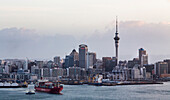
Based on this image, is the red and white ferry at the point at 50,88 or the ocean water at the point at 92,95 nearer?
the ocean water at the point at 92,95

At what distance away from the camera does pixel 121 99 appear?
82125 millimetres

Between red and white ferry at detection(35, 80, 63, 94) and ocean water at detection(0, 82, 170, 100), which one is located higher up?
red and white ferry at detection(35, 80, 63, 94)

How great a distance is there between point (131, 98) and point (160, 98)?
6003mm

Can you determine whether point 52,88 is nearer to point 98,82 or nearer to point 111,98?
point 111,98

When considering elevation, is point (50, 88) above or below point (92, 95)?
above

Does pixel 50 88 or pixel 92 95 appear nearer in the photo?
pixel 92 95

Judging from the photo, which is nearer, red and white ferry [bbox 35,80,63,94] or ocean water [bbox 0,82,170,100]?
ocean water [bbox 0,82,170,100]

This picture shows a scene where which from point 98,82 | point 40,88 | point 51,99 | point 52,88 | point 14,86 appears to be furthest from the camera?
point 98,82

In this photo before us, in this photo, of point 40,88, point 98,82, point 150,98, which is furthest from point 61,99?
point 98,82

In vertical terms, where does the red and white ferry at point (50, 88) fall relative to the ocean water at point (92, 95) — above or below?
above

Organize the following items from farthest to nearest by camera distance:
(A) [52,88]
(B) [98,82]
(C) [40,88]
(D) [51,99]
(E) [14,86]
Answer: (B) [98,82]
(E) [14,86]
(C) [40,88]
(A) [52,88]
(D) [51,99]

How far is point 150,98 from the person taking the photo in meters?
83.7

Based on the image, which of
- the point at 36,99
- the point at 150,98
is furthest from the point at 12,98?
the point at 150,98

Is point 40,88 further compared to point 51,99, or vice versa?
point 40,88
